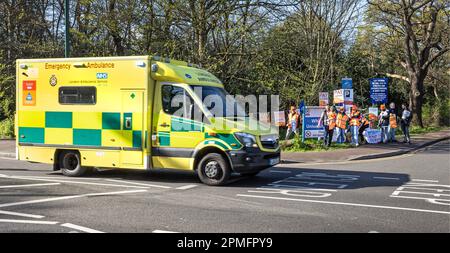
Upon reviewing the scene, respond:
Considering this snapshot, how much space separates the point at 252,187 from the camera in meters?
9.89

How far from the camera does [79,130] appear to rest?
11.0m

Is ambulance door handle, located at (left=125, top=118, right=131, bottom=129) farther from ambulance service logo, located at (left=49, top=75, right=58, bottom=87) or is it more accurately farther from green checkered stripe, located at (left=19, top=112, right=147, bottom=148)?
ambulance service logo, located at (left=49, top=75, right=58, bottom=87)

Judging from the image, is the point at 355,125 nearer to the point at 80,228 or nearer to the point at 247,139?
the point at 247,139

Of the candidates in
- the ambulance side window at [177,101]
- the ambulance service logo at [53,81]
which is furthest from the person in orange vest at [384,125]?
the ambulance service logo at [53,81]

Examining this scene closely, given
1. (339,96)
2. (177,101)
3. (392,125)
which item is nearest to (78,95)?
(177,101)

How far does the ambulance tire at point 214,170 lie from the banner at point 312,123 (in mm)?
9491

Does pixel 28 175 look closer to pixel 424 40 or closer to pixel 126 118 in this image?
pixel 126 118

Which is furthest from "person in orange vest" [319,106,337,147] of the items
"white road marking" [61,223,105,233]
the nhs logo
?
"white road marking" [61,223,105,233]

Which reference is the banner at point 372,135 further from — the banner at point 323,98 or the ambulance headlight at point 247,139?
the ambulance headlight at point 247,139

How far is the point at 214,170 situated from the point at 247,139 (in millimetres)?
961

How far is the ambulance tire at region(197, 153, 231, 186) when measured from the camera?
9.87 m

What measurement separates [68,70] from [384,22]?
27001mm

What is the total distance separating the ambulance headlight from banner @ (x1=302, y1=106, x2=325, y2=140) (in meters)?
9.30
